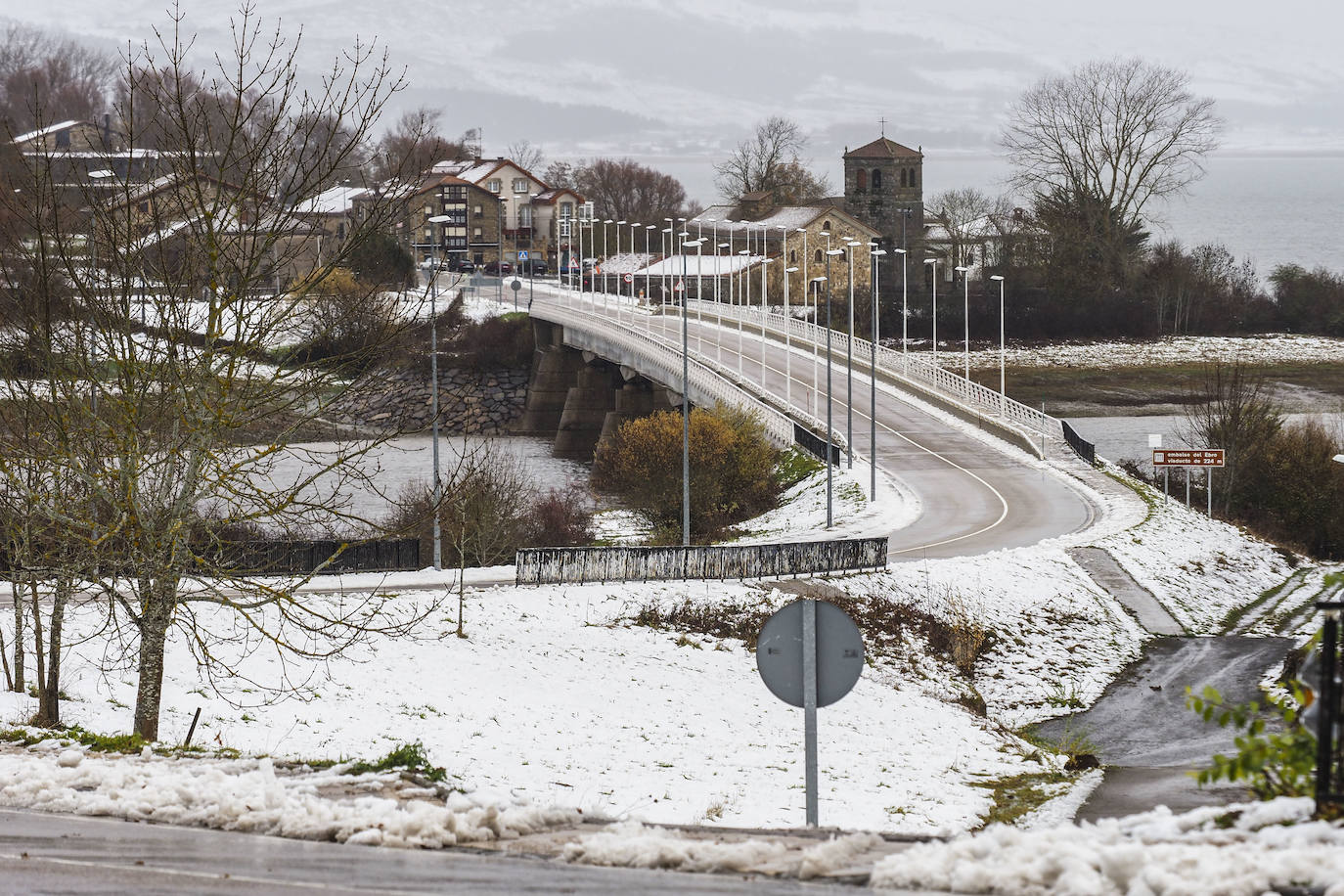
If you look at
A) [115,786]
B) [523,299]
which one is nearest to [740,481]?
[115,786]

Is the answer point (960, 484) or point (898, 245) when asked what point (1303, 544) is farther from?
point (898, 245)

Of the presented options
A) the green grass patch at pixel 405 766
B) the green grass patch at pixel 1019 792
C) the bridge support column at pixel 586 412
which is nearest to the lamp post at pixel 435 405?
the green grass patch at pixel 405 766

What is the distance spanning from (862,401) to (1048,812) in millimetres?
52122

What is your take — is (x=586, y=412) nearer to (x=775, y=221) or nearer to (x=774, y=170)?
(x=775, y=221)

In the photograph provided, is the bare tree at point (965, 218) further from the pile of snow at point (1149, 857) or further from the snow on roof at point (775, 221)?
the pile of snow at point (1149, 857)

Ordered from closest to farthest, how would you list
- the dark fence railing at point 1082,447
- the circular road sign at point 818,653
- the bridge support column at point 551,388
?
1. the circular road sign at point 818,653
2. the dark fence railing at point 1082,447
3. the bridge support column at point 551,388

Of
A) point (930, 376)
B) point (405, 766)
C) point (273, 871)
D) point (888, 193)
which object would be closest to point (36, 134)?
point (405, 766)

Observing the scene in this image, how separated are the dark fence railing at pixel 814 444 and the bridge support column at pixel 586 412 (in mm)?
30960

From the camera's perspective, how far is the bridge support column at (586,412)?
9106 centimetres

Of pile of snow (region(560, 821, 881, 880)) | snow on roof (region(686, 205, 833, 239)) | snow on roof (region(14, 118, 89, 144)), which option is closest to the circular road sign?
pile of snow (region(560, 821, 881, 880))

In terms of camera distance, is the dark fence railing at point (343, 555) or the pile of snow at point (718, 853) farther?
the dark fence railing at point (343, 555)

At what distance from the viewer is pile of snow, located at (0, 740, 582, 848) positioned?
970 cm

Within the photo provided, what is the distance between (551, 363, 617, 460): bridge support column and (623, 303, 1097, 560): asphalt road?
45.7 ft

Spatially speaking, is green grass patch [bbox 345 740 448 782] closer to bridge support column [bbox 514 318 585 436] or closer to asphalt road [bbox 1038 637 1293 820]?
asphalt road [bbox 1038 637 1293 820]
